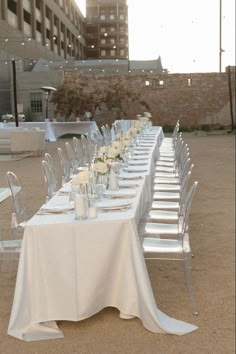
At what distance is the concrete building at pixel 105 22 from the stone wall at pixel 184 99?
1558 cm

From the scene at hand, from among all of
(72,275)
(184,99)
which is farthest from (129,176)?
(184,99)

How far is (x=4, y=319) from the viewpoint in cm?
341

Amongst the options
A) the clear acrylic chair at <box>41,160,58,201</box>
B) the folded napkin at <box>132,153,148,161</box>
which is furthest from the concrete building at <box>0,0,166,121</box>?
the folded napkin at <box>132,153,148,161</box>

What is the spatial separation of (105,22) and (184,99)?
55.2 feet

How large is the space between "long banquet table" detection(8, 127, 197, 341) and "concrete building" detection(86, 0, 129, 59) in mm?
2456

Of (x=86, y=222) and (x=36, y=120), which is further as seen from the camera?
(x=36, y=120)

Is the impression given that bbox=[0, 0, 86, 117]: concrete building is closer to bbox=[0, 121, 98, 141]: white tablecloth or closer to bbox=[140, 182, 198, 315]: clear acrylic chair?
bbox=[140, 182, 198, 315]: clear acrylic chair

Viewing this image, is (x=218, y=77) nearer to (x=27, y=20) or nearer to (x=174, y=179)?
(x=174, y=179)

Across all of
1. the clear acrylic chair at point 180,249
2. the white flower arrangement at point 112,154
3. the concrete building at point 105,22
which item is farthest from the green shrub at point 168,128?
the clear acrylic chair at point 180,249

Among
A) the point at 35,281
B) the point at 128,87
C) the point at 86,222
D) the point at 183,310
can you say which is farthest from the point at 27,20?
the point at 128,87

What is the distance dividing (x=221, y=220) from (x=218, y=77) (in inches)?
663

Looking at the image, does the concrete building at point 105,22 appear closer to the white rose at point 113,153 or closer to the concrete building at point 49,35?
the concrete building at point 49,35

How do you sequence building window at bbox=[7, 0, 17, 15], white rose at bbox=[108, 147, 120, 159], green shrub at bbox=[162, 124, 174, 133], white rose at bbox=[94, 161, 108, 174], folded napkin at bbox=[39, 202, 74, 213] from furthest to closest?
1. green shrub at bbox=[162, 124, 174, 133]
2. white rose at bbox=[108, 147, 120, 159]
3. white rose at bbox=[94, 161, 108, 174]
4. building window at bbox=[7, 0, 17, 15]
5. folded napkin at bbox=[39, 202, 74, 213]

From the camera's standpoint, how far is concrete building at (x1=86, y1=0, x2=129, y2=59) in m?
5.22
